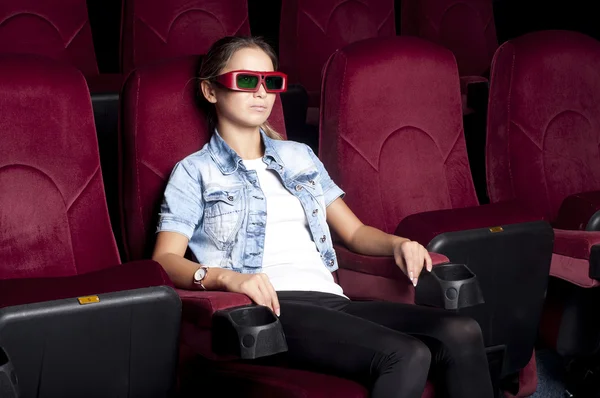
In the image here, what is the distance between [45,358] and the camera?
0.86m

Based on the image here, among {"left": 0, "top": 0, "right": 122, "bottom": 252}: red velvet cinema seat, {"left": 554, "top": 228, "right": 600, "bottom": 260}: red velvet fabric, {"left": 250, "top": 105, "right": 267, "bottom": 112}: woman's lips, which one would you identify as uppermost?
{"left": 0, "top": 0, "right": 122, "bottom": 252}: red velvet cinema seat

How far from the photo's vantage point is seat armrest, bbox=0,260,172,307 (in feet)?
2.90

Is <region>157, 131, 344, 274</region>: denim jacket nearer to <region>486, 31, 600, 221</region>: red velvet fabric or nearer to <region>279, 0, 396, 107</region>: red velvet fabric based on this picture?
<region>486, 31, 600, 221</region>: red velvet fabric

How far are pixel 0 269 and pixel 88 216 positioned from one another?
13 centimetres

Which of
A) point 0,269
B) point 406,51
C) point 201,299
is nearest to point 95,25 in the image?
point 406,51

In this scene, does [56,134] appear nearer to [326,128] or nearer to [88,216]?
[88,216]

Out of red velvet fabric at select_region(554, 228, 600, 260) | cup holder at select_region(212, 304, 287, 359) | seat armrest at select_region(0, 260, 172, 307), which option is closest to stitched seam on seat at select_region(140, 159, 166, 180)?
seat armrest at select_region(0, 260, 172, 307)

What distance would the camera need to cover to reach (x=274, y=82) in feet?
3.95

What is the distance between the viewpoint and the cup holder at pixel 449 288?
1075mm

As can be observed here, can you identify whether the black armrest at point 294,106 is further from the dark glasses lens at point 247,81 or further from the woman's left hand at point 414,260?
the woman's left hand at point 414,260

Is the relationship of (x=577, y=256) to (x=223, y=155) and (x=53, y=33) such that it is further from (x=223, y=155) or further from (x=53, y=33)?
(x=53, y=33)

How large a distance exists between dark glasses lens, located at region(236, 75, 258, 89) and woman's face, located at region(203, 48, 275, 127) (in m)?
0.01

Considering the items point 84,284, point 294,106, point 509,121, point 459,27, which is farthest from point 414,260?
point 459,27

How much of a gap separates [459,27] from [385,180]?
103 cm
